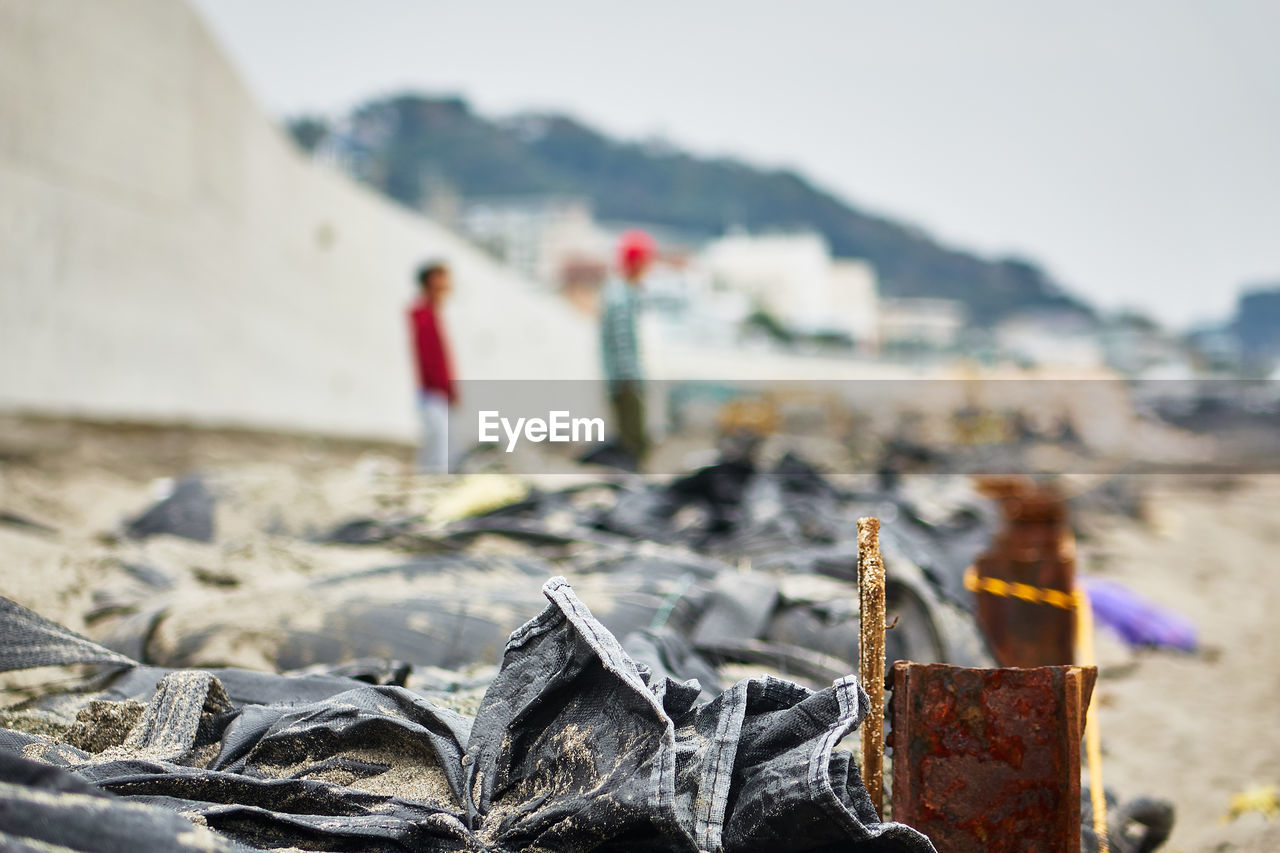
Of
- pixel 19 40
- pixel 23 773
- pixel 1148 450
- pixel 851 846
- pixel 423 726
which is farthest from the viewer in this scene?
pixel 1148 450

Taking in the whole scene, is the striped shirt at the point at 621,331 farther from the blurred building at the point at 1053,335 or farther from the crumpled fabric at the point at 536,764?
the blurred building at the point at 1053,335

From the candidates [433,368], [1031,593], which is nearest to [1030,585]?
[1031,593]

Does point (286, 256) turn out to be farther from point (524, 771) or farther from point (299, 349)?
point (524, 771)

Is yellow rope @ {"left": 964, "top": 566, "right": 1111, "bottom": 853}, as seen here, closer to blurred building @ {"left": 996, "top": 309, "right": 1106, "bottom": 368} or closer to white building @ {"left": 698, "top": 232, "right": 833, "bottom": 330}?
blurred building @ {"left": 996, "top": 309, "right": 1106, "bottom": 368}

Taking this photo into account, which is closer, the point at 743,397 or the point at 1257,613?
the point at 1257,613

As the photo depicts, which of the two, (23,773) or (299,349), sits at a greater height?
(299,349)

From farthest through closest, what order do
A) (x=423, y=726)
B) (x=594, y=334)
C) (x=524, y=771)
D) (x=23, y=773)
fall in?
(x=594, y=334)
(x=423, y=726)
(x=524, y=771)
(x=23, y=773)

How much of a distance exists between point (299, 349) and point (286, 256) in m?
1.13

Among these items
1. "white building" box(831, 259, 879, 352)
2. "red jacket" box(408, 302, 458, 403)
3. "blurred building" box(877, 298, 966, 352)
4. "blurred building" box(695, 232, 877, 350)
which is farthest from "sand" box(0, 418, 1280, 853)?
"blurred building" box(877, 298, 966, 352)

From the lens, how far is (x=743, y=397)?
20125 millimetres

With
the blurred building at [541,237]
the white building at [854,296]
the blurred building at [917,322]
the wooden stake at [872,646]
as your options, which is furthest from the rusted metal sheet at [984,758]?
→ the blurred building at [917,322]

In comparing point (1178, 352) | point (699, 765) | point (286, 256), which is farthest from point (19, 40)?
point (1178, 352)

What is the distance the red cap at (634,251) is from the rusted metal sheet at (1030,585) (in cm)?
410

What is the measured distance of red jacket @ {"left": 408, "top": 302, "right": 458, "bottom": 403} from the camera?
6.09 meters
